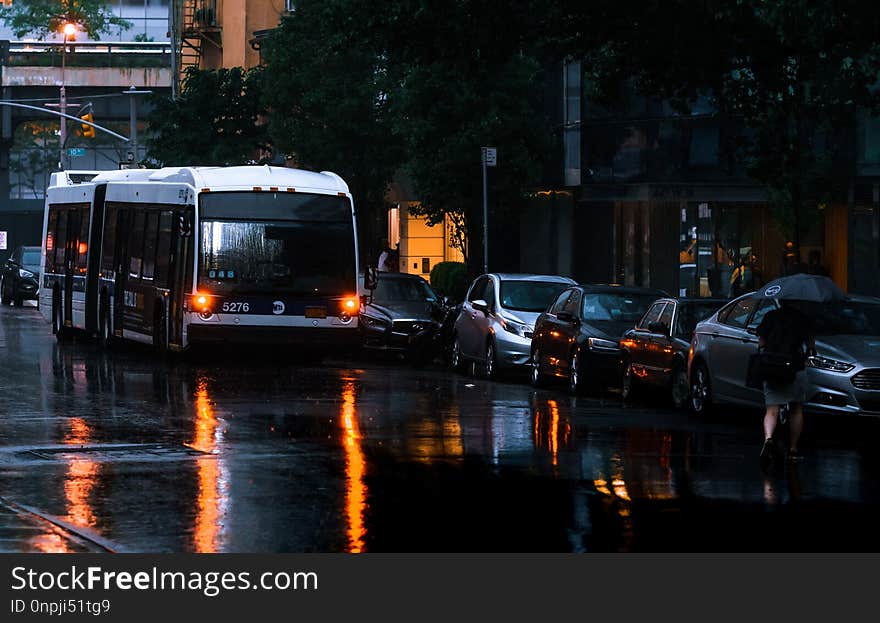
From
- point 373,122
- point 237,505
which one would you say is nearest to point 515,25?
point 237,505

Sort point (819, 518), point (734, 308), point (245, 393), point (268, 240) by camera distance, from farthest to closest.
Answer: point (268, 240)
point (245, 393)
point (734, 308)
point (819, 518)

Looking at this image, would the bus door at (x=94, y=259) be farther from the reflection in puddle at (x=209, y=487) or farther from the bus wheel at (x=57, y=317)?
the reflection in puddle at (x=209, y=487)

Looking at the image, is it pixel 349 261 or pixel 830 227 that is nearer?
pixel 349 261

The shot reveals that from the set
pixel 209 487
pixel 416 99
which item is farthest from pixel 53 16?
pixel 209 487

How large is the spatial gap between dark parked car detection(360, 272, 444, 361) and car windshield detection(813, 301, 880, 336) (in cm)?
1233

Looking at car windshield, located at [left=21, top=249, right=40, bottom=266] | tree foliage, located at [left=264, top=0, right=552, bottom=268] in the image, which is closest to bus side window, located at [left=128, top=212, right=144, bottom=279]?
tree foliage, located at [left=264, top=0, right=552, bottom=268]

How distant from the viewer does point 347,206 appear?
28.8m

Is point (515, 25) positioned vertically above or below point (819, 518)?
above

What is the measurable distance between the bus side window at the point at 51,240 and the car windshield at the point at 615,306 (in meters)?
15.1

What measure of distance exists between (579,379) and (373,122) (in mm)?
21577

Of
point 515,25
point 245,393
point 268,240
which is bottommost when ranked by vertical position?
point 245,393

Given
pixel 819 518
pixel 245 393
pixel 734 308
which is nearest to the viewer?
pixel 819 518

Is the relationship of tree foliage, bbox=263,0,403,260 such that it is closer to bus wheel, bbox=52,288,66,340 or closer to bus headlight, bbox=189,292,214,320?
bus wheel, bbox=52,288,66,340

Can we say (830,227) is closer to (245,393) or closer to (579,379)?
(579,379)
